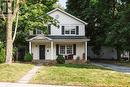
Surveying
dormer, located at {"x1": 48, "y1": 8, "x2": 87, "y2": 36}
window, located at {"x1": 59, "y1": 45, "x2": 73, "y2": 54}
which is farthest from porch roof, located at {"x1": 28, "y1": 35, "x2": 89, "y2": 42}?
window, located at {"x1": 59, "y1": 45, "x2": 73, "y2": 54}

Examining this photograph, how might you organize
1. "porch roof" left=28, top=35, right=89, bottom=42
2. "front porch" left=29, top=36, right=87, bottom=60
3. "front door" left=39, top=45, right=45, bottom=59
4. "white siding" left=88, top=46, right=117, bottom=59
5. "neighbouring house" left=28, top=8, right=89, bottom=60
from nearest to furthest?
"porch roof" left=28, top=35, right=89, bottom=42, "front porch" left=29, top=36, right=87, bottom=60, "neighbouring house" left=28, top=8, right=89, bottom=60, "front door" left=39, top=45, right=45, bottom=59, "white siding" left=88, top=46, right=117, bottom=59

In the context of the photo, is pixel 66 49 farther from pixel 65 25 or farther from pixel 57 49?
pixel 65 25

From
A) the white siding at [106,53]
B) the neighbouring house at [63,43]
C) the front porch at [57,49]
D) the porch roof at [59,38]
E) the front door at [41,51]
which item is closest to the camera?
the porch roof at [59,38]

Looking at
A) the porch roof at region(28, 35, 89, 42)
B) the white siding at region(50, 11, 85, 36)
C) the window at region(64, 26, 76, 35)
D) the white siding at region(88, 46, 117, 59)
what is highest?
the white siding at region(50, 11, 85, 36)

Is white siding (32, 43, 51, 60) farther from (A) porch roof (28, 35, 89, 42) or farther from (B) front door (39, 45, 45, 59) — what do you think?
(A) porch roof (28, 35, 89, 42)

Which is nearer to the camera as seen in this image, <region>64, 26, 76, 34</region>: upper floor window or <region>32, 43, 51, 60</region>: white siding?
<region>32, 43, 51, 60</region>: white siding

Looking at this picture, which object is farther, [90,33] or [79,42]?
[90,33]

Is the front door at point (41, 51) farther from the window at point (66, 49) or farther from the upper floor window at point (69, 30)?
the upper floor window at point (69, 30)

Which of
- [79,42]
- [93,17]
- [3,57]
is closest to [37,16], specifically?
[3,57]

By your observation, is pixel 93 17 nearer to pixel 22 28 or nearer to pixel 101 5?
pixel 101 5

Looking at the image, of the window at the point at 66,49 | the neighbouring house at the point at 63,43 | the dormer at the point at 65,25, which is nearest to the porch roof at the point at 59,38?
the neighbouring house at the point at 63,43

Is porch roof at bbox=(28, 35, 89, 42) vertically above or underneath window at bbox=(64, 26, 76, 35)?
underneath

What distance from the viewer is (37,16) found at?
119ft

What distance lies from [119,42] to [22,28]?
11611mm
